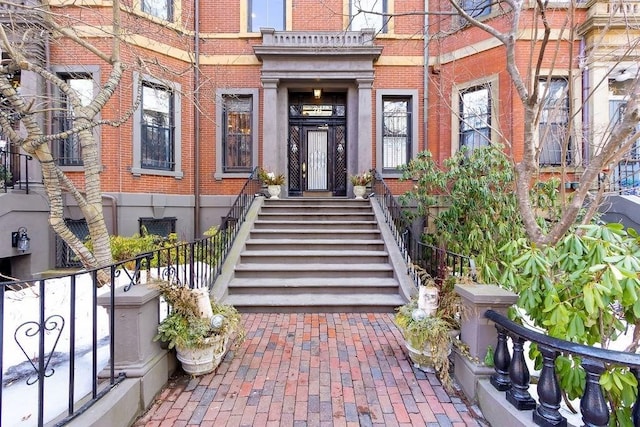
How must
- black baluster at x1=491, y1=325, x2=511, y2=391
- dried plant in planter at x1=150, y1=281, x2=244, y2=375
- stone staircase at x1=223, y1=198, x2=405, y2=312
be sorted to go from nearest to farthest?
black baluster at x1=491, y1=325, x2=511, y2=391
dried plant in planter at x1=150, y1=281, x2=244, y2=375
stone staircase at x1=223, y1=198, x2=405, y2=312

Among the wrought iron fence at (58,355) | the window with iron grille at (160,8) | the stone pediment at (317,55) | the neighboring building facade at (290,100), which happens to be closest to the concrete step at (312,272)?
the wrought iron fence at (58,355)

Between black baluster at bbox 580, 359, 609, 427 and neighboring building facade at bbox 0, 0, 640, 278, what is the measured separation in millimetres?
7543

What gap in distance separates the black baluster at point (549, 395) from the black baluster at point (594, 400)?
20 cm

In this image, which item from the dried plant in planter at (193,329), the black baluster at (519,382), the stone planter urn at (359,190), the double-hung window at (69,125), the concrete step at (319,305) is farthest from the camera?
the stone planter urn at (359,190)

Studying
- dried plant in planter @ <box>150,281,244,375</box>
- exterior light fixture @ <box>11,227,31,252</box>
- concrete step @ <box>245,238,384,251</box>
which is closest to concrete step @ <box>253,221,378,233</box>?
concrete step @ <box>245,238,384,251</box>

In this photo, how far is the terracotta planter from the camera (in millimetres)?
3271

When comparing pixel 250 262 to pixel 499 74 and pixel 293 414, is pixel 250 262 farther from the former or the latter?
pixel 499 74

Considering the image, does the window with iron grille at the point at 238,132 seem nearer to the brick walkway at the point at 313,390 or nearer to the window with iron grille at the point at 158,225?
the window with iron grille at the point at 158,225

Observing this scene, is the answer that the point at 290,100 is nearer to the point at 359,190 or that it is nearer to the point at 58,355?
the point at 359,190

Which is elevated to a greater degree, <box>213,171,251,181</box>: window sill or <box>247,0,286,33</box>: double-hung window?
<box>247,0,286,33</box>: double-hung window

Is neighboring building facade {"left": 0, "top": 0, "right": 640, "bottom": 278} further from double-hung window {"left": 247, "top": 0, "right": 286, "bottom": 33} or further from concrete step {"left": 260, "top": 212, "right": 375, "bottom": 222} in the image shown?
concrete step {"left": 260, "top": 212, "right": 375, "bottom": 222}

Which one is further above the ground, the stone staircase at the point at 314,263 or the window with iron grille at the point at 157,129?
the window with iron grille at the point at 157,129

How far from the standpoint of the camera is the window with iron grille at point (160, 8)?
8.62m

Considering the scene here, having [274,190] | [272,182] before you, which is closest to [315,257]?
[274,190]
